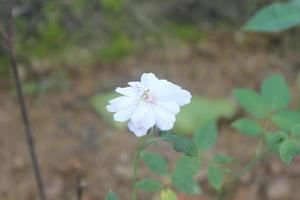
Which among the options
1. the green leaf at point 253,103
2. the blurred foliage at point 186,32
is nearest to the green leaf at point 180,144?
the green leaf at point 253,103

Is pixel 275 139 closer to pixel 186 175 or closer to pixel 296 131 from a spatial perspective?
pixel 296 131

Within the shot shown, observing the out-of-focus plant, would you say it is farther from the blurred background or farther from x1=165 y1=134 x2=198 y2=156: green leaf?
the blurred background

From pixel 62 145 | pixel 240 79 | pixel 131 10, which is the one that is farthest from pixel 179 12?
pixel 62 145

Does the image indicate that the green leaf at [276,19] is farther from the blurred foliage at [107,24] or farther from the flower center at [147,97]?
the blurred foliage at [107,24]

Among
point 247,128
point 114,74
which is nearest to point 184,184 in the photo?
point 247,128

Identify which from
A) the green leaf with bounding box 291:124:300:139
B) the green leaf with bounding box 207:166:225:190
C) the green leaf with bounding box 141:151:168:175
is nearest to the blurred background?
the green leaf with bounding box 207:166:225:190

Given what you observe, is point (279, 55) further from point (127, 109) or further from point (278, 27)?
point (127, 109)
